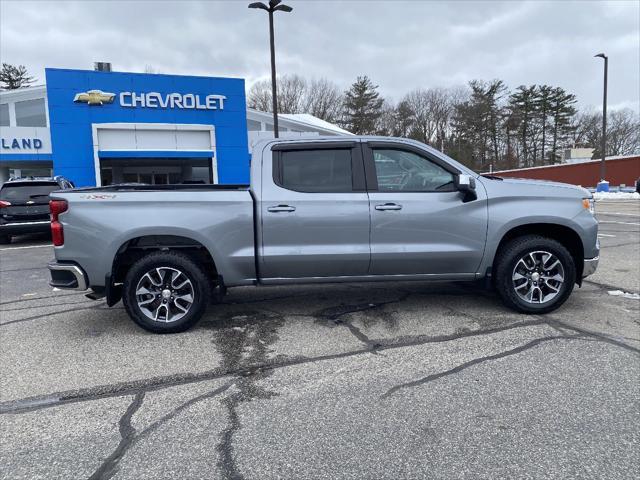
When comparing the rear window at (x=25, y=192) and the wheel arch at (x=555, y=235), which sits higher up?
the rear window at (x=25, y=192)

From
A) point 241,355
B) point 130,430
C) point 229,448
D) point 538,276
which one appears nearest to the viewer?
point 229,448

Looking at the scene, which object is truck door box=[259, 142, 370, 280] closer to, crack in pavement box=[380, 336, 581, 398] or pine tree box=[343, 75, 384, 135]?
crack in pavement box=[380, 336, 581, 398]

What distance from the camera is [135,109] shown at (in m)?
21.3

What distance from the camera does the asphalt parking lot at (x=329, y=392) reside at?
97.1 inches

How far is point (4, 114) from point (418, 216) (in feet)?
89.6

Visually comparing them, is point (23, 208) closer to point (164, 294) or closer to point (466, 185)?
point (164, 294)

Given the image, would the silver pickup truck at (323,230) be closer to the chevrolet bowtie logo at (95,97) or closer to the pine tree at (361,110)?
the chevrolet bowtie logo at (95,97)

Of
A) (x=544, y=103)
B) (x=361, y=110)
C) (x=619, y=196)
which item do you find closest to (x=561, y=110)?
(x=544, y=103)

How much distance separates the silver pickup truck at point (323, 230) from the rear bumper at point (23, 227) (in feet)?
27.8

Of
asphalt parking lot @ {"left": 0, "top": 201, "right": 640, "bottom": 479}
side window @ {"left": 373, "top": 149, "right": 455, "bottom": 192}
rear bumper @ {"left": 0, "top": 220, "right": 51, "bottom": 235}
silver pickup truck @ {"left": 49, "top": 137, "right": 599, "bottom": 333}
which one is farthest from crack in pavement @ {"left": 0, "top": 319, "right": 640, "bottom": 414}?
rear bumper @ {"left": 0, "top": 220, "right": 51, "bottom": 235}

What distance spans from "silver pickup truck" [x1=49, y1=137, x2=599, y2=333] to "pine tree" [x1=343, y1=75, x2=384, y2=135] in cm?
5204

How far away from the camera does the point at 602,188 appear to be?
29578mm

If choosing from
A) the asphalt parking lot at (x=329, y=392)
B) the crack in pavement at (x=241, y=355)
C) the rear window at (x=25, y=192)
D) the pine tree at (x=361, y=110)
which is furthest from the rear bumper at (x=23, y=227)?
the pine tree at (x=361, y=110)

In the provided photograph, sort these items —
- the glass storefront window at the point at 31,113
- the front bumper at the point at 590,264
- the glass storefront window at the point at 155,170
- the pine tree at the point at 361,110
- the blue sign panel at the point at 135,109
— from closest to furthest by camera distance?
the front bumper at the point at 590,264 < the blue sign panel at the point at 135,109 < the glass storefront window at the point at 155,170 < the glass storefront window at the point at 31,113 < the pine tree at the point at 361,110
